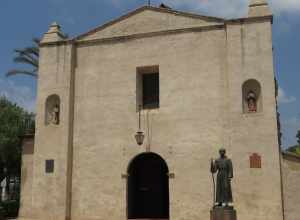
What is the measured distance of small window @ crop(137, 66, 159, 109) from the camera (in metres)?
17.8

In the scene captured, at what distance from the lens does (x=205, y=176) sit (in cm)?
1605

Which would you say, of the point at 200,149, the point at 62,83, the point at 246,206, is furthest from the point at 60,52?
the point at 246,206

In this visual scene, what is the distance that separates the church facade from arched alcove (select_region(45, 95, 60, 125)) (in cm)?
5

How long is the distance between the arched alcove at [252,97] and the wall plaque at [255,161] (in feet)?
5.22

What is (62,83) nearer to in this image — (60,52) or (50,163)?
(60,52)

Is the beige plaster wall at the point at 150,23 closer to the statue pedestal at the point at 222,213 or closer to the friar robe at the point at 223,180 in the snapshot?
the friar robe at the point at 223,180

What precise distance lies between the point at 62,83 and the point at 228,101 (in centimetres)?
664

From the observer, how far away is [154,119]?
1712cm

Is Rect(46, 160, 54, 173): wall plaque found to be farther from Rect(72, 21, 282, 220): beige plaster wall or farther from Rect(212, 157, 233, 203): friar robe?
Rect(212, 157, 233, 203): friar robe

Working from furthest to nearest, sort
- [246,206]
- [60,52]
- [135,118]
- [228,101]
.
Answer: [60,52] < [135,118] < [228,101] < [246,206]

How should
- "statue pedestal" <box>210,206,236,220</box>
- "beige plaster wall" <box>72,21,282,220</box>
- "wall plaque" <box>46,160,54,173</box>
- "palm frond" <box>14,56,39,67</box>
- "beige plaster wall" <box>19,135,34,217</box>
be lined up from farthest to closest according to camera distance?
"palm frond" <box>14,56,39,67</box>, "beige plaster wall" <box>19,135,34,217</box>, "wall plaque" <box>46,160,54,173</box>, "beige plaster wall" <box>72,21,282,220</box>, "statue pedestal" <box>210,206,236,220</box>

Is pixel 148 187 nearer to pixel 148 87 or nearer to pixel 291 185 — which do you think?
pixel 148 87

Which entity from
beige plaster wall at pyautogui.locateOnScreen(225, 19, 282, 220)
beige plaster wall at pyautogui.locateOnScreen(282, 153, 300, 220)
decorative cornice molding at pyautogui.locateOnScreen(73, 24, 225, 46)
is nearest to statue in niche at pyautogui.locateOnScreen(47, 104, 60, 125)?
decorative cornice molding at pyautogui.locateOnScreen(73, 24, 225, 46)

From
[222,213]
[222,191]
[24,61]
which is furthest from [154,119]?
[24,61]
